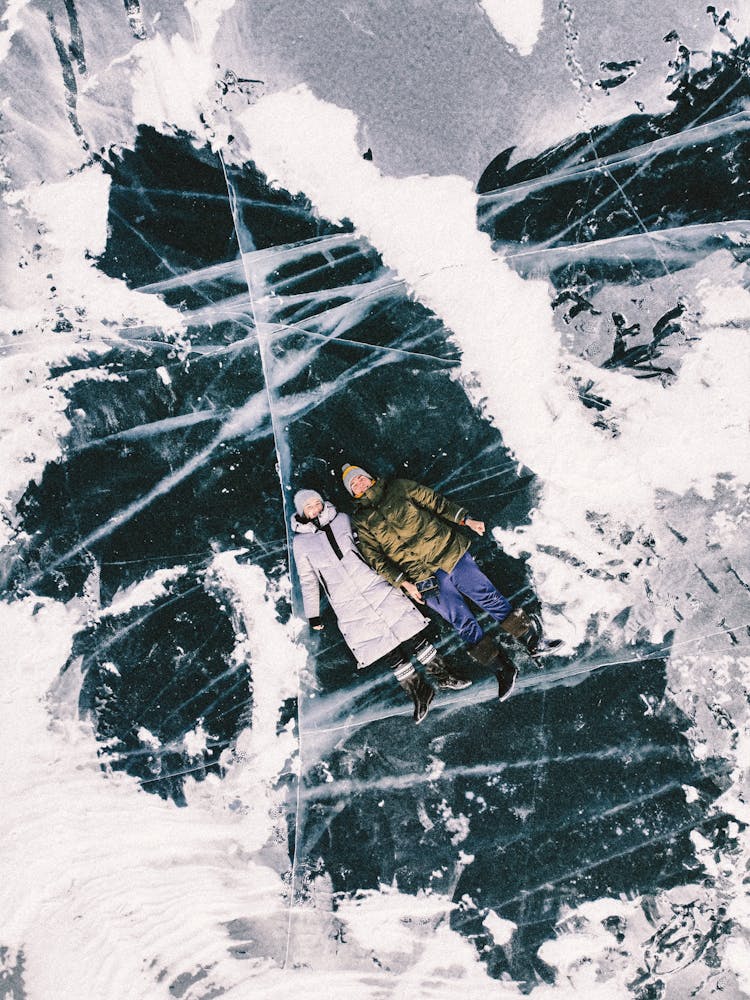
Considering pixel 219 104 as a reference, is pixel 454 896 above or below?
below

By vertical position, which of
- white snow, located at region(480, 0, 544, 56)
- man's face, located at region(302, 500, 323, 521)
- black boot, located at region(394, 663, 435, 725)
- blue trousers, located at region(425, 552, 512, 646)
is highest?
white snow, located at region(480, 0, 544, 56)

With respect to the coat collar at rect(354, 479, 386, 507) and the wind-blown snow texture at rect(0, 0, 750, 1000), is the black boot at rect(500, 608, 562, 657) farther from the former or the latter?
the coat collar at rect(354, 479, 386, 507)

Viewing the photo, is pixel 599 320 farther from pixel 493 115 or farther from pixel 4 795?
pixel 4 795

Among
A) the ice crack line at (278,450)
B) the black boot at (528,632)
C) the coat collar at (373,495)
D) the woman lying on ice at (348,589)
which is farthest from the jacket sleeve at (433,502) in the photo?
the ice crack line at (278,450)

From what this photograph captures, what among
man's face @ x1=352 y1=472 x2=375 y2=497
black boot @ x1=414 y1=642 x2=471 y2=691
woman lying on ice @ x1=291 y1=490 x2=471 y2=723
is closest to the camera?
man's face @ x1=352 y1=472 x2=375 y2=497

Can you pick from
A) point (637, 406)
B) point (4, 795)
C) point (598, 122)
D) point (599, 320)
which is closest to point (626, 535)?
point (637, 406)

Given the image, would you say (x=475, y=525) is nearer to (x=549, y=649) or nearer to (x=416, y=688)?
(x=549, y=649)

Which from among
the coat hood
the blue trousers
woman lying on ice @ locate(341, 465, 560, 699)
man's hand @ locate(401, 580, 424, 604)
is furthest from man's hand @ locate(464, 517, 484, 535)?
the coat hood
